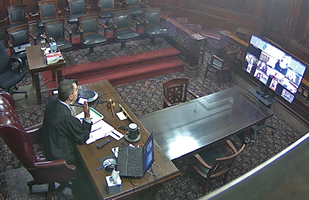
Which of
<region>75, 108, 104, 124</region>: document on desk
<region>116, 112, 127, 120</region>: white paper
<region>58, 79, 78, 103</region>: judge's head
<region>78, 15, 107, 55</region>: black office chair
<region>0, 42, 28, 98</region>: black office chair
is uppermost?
<region>58, 79, 78, 103</region>: judge's head

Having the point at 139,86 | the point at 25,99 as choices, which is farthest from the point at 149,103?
the point at 25,99

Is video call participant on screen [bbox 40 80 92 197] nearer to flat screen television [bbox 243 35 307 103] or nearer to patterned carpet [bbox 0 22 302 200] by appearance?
patterned carpet [bbox 0 22 302 200]

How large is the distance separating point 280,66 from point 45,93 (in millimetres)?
4063

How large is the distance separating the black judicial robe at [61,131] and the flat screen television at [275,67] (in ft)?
9.55

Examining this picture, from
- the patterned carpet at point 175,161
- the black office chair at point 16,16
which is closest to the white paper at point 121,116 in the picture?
the patterned carpet at point 175,161

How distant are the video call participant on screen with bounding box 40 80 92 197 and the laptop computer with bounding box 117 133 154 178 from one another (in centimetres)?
48

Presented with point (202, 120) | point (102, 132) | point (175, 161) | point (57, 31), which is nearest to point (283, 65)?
point (202, 120)

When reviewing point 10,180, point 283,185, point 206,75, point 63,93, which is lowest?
point 10,180

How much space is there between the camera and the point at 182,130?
3801 millimetres

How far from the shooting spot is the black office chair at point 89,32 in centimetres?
602

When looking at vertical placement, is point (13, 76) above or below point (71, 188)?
above

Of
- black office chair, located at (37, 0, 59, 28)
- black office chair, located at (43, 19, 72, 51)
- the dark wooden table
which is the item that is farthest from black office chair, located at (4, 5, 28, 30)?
the dark wooden table

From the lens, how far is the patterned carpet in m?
3.74

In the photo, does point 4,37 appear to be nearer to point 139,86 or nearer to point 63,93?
point 139,86
